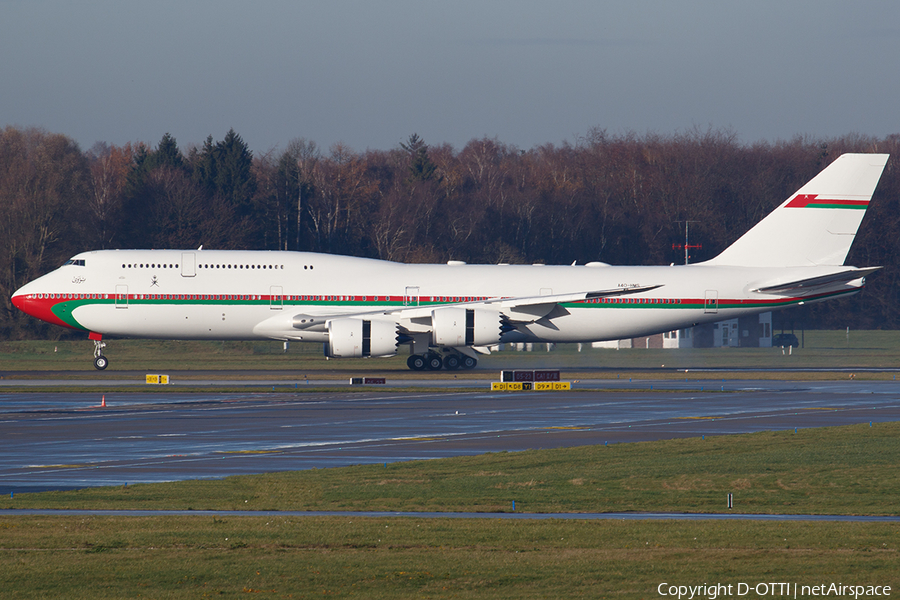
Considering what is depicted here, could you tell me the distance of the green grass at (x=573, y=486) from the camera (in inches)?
647

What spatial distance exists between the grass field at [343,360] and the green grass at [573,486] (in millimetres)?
28462

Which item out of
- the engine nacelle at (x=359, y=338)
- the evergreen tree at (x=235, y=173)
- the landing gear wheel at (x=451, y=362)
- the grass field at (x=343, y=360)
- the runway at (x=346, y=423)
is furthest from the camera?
the evergreen tree at (x=235, y=173)

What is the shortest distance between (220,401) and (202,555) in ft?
73.7

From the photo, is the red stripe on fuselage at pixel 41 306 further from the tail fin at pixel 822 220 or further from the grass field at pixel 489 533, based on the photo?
the grass field at pixel 489 533

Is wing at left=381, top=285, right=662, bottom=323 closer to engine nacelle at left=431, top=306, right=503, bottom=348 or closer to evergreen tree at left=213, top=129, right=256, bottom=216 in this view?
engine nacelle at left=431, top=306, right=503, bottom=348

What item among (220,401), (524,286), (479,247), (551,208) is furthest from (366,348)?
(551,208)

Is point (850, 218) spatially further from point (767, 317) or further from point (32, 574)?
point (32, 574)

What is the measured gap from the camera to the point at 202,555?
499 inches

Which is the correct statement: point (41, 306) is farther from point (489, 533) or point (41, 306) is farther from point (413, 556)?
point (413, 556)

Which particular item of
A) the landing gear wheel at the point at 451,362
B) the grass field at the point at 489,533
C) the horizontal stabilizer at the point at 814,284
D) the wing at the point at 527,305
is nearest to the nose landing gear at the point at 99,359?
the wing at the point at 527,305

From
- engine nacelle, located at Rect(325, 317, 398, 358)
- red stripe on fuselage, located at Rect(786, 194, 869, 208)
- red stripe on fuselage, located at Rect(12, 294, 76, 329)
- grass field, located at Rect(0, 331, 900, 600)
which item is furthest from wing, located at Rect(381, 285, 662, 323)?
grass field, located at Rect(0, 331, 900, 600)

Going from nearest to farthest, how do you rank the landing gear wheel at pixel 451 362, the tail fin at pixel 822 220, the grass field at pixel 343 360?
the landing gear wheel at pixel 451 362 → the tail fin at pixel 822 220 → the grass field at pixel 343 360

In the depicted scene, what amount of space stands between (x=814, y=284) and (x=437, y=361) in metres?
17.6

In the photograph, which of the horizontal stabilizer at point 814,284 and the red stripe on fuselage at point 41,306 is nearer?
the red stripe on fuselage at point 41,306
